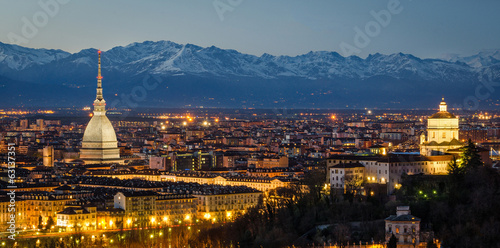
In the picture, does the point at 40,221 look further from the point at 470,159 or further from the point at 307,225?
the point at 470,159

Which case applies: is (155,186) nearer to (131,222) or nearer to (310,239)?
(131,222)

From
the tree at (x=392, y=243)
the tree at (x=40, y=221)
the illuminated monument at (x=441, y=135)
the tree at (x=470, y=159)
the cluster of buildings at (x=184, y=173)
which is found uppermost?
the illuminated monument at (x=441, y=135)

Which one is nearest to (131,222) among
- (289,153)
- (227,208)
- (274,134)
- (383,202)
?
(227,208)

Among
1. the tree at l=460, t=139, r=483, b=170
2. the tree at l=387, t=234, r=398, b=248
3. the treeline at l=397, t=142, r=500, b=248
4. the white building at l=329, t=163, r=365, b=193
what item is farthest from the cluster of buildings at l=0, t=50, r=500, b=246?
the tree at l=460, t=139, r=483, b=170

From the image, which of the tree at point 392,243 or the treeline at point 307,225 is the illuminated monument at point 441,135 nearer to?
the treeline at point 307,225

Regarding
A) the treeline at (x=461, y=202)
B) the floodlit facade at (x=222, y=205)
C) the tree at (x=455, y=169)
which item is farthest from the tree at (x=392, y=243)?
the floodlit facade at (x=222, y=205)

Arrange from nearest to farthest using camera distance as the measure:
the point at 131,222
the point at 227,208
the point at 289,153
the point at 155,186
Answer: the point at 131,222 < the point at 227,208 < the point at 155,186 < the point at 289,153

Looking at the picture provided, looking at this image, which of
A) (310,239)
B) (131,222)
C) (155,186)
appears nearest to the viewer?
(310,239)

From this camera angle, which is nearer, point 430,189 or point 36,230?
point 430,189
